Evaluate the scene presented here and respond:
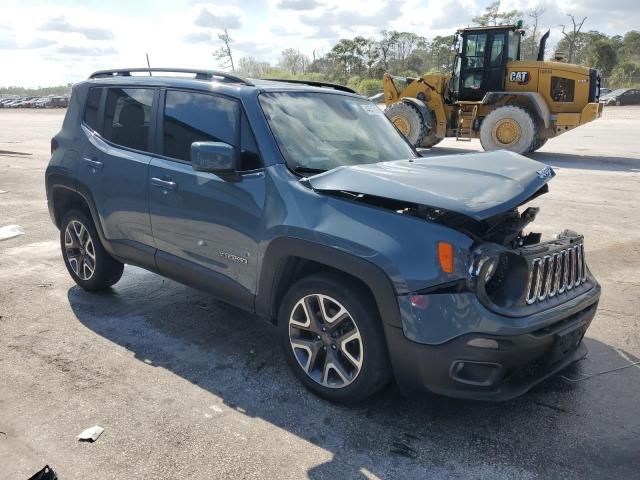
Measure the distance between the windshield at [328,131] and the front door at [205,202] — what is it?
0.81 feet

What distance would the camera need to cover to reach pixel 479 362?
277 cm

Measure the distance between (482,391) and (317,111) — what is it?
2.23 meters

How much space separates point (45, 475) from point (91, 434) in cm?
48

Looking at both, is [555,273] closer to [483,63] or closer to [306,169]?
[306,169]

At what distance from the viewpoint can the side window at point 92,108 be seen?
483 cm

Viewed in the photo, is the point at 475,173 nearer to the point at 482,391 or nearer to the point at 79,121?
the point at 482,391

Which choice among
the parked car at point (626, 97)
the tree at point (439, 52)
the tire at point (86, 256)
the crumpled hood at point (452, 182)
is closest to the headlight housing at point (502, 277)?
the crumpled hood at point (452, 182)

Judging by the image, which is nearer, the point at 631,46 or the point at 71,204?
the point at 71,204

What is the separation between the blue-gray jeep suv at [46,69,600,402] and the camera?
2.80 m

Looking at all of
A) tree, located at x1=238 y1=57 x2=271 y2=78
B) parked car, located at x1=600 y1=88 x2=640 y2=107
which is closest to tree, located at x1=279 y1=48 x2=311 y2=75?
tree, located at x1=238 y1=57 x2=271 y2=78

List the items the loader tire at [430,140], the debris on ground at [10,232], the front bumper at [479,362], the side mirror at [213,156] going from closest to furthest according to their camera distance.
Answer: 1. the front bumper at [479,362]
2. the side mirror at [213,156]
3. the debris on ground at [10,232]
4. the loader tire at [430,140]

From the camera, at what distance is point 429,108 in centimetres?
1577

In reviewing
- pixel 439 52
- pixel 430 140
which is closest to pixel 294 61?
pixel 439 52

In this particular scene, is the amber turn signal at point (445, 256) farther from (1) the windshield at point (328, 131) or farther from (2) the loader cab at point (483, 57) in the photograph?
(2) the loader cab at point (483, 57)
